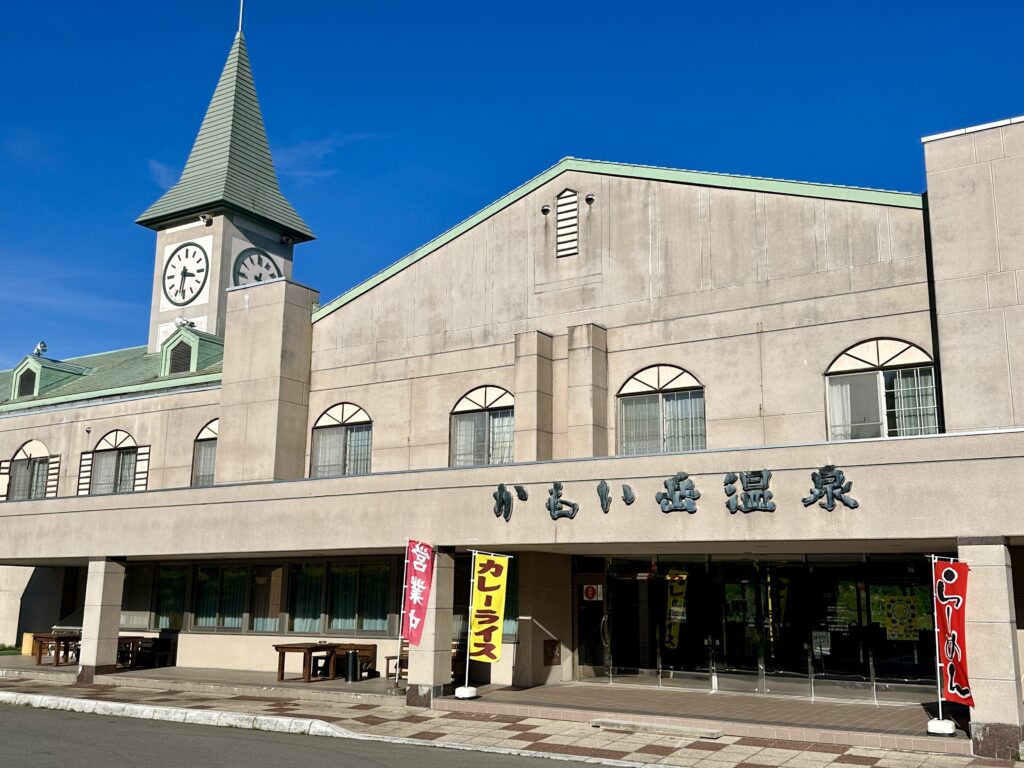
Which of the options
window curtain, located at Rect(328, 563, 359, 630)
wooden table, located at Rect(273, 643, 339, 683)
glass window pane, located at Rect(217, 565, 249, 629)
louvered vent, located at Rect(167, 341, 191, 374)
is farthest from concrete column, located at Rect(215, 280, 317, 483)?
louvered vent, located at Rect(167, 341, 191, 374)

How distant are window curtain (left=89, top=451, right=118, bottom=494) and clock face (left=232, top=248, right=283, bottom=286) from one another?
13695 millimetres

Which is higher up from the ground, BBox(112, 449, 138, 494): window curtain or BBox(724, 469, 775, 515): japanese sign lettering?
BBox(112, 449, 138, 494): window curtain

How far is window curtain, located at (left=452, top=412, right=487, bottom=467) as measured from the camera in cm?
2445

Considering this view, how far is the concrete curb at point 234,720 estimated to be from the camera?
600 inches

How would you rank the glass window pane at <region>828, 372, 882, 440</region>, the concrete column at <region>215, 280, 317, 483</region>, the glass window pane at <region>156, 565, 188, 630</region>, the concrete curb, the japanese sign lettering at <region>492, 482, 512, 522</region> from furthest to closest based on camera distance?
the glass window pane at <region>156, 565, 188, 630</region>, the concrete column at <region>215, 280, 317, 483</region>, the glass window pane at <region>828, 372, 882, 440</region>, the japanese sign lettering at <region>492, 482, 512, 522</region>, the concrete curb

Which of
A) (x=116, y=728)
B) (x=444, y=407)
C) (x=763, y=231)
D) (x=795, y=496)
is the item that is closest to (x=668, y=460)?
(x=795, y=496)

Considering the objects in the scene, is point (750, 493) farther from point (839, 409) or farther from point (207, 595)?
point (207, 595)

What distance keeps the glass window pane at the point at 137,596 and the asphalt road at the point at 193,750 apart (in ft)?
38.0

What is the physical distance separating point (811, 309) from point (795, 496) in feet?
18.6

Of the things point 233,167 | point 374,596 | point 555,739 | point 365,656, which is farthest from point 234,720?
point 233,167

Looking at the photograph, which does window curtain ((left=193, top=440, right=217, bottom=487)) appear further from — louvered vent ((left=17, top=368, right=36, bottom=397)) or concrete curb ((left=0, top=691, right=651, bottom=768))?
louvered vent ((left=17, top=368, right=36, bottom=397))

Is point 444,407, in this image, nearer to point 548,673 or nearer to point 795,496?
point 548,673

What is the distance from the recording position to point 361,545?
21.4 m

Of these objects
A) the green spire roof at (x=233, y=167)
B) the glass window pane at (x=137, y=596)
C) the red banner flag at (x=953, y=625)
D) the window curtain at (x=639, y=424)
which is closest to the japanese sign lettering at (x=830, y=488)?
the red banner flag at (x=953, y=625)
